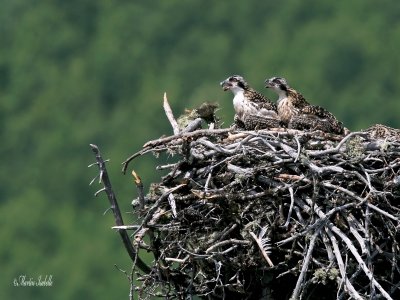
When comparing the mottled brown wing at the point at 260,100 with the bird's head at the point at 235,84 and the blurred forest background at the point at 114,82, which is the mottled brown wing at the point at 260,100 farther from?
the blurred forest background at the point at 114,82

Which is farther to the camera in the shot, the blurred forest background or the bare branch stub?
the blurred forest background

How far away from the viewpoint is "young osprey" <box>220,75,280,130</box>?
15.2m

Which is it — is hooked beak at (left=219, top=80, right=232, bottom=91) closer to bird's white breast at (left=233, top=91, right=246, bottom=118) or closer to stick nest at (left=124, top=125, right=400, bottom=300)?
bird's white breast at (left=233, top=91, right=246, bottom=118)

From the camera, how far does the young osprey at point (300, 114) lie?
14883 millimetres

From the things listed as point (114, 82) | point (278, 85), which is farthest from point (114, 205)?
point (114, 82)

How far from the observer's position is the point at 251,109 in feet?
50.2

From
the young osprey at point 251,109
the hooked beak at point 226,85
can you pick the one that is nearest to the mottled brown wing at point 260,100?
the young osprey at point 251,109

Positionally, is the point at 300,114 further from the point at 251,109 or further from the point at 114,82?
the point at 114,82

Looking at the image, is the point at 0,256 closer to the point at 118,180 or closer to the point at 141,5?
the point at 118,180

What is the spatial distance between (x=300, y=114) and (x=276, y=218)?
177 centimetres

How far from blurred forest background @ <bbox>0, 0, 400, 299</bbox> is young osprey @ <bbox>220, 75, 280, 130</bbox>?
23.1 metres

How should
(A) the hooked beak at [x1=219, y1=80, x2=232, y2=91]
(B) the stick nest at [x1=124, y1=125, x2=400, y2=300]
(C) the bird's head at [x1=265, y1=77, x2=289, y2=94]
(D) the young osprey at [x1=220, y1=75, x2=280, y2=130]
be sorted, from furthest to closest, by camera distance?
(A) the hooked beak at [x1=219, y1=80, x2=232, y2=91] < (C) the bird's head at [x1=265, y1=77, x2=289, y2=94] < (D) the young osprey at [x1=220, y1=75, x2=280, y2=130] < (B) the stick nest at [x1=124, y1=125, x2=400, y2=300]

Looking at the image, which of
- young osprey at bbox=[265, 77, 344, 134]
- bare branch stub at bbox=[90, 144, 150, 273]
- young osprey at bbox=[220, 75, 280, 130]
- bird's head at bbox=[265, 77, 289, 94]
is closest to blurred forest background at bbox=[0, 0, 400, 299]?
young osprey at bbox=[220, 75, 280, 130]

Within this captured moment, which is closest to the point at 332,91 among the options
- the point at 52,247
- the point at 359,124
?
the point at 359,124
